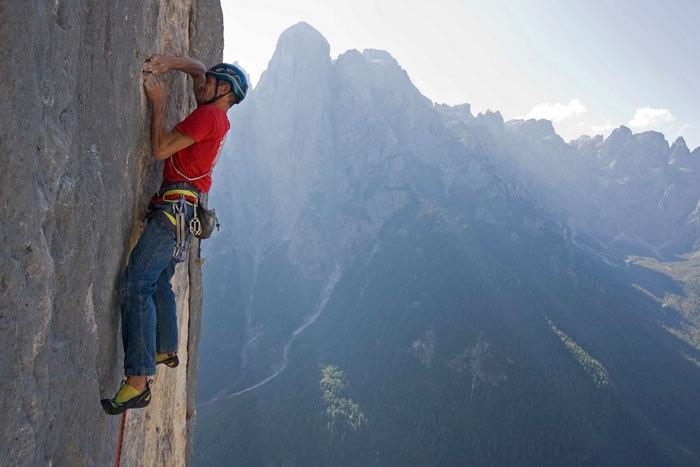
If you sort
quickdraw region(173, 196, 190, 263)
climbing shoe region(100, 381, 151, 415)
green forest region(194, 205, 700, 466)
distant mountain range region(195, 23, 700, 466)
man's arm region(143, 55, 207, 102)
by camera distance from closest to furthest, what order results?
climbing shoe region(100, 381, 151, 415) < quickdraw region(173, 196, 190, 263) < man's arm region(143, 55, 207, 102) < green forest region(194, 205, 700, 466) < distant mountain range region(195, 23, 700, 466)

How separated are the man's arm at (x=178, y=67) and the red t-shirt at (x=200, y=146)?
824 mm

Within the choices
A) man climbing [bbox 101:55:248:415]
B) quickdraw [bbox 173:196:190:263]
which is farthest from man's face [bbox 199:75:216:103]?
quickdraw [bbox 173:196:190:263]

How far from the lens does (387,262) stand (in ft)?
561

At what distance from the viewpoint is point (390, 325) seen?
146500 mm

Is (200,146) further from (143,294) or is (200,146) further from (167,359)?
(167,359)

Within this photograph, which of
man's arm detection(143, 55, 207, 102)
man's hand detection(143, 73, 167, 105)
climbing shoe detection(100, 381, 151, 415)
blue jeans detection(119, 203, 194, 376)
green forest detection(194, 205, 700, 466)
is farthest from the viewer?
green forest detection(194, 205, 700, 466)

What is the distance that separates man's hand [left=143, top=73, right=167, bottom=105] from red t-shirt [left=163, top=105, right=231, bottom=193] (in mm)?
644

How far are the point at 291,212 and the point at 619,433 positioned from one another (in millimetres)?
137673

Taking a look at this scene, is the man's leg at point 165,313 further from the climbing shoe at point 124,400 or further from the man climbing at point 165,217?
the climbing shoe at point 124,400

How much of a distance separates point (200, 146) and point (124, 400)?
3183mm

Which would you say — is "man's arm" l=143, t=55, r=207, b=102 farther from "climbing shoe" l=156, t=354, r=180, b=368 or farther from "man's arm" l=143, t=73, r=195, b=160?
"climbing shoe" l=156, t=354, r=180, b=368

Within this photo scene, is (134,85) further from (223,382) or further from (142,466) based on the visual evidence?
(223,382)

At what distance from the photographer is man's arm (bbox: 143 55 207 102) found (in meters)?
5.86

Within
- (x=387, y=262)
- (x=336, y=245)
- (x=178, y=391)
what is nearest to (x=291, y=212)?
(x=336, y=245)
